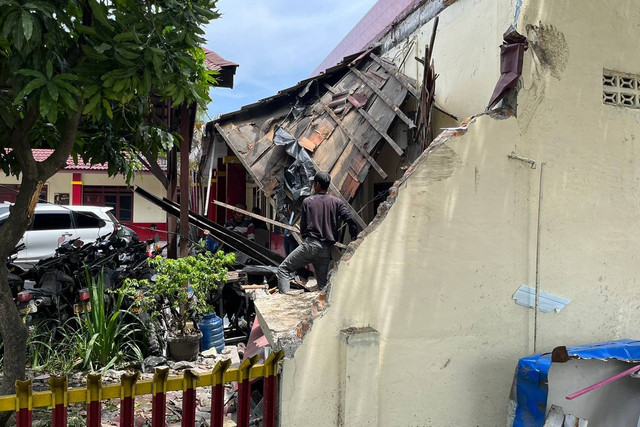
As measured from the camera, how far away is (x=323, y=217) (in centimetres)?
505

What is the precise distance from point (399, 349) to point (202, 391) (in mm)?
2521

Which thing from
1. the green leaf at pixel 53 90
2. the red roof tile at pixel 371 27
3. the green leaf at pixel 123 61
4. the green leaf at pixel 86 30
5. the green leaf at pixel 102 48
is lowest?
the green leaf at pixel 53 90

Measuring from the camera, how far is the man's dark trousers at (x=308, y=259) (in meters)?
5.05

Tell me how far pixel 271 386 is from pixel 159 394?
0.60 m

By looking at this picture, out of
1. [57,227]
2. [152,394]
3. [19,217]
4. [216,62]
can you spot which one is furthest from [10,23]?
[57,227]

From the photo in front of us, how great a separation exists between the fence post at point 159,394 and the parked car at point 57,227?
25.8ft

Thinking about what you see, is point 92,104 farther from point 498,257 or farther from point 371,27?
point 371,27

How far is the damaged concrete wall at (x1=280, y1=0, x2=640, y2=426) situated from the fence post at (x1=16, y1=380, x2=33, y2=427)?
1228 mm

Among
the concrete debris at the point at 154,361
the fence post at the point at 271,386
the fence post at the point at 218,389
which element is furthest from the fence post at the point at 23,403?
the concrete debris at the point at 154,361

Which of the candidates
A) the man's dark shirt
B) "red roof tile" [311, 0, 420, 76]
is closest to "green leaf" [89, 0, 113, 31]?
the man's dark shirt

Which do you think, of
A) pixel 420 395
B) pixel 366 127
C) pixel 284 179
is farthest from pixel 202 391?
pixel 366 127

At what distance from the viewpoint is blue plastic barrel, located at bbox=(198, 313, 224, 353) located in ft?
18.4

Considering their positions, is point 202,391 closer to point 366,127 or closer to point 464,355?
point 464,355

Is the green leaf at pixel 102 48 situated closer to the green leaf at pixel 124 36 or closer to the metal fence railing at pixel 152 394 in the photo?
the green leaf at pixel 124 36
